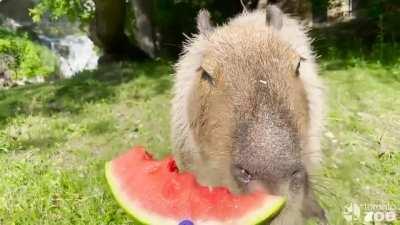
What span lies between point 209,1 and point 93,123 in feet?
21.4

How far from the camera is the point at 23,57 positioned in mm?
19547

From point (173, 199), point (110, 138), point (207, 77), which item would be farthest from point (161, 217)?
point (110, 138)

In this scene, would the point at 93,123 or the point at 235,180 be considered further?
the point at 93,123

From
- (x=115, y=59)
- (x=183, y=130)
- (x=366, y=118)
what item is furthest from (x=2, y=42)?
(x=183, y=130)

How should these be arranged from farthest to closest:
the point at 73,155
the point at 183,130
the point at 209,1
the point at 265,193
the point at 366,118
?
1. the point at 209,1
2. the point at 366,118
3. the point at 73,155
4. the point at 183,130
5. the point at 265,193

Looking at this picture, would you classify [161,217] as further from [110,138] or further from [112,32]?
[112,32]

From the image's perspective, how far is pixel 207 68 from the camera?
347 centimetres

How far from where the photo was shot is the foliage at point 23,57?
61.8 feet

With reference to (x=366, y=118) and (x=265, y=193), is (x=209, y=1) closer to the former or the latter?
(x=366, y=118)

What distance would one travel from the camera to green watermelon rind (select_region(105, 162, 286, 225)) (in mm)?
2525

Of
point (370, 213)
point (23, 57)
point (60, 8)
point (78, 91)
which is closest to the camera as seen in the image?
point (370, 213)

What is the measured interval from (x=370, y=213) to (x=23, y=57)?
16826 mm

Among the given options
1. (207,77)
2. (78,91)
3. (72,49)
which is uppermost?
(207,77)

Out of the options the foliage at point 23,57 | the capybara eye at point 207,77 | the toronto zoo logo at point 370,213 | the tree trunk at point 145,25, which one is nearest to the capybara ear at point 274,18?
the capybara eye at point 207,77
